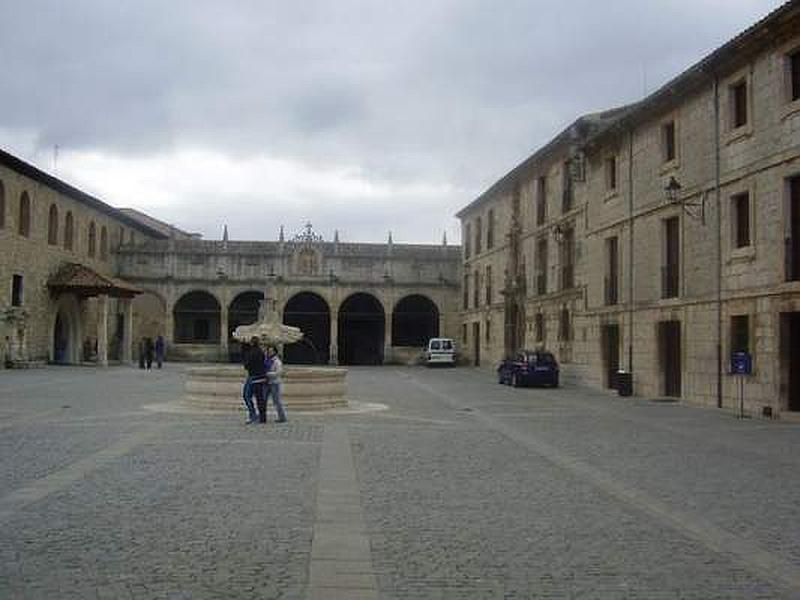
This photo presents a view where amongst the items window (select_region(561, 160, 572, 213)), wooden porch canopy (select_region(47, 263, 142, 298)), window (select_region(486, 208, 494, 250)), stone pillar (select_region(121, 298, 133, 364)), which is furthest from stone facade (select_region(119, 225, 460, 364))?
window (select_region(561, 160, 572, 213))

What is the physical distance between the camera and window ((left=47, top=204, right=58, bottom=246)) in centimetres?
3947

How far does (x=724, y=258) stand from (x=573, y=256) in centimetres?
1134

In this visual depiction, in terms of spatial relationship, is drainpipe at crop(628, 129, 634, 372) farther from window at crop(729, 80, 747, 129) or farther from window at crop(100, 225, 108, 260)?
window at crop(100, 225, 108, 260)

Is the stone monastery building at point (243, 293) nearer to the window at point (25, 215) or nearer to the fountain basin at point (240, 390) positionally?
the window at point (25, 215)

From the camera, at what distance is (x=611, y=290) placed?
28.1 m

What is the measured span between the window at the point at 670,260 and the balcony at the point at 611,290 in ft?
11.4

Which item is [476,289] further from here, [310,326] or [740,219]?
[740,219]

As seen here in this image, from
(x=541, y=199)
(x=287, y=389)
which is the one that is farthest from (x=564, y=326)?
(x=287, y=389)

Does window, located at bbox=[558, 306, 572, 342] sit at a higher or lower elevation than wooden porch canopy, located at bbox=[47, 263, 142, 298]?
lower

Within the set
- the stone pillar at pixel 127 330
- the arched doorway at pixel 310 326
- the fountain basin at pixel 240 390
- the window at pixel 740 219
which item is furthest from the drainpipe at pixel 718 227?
the arched doorway at pixel 310 326

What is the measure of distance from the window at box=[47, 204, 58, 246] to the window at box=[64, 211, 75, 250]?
4.50 ft

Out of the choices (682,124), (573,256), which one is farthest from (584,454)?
(573,256)

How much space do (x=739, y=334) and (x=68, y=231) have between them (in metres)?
31.7

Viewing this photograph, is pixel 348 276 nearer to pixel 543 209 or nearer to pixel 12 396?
pixel 543 209
